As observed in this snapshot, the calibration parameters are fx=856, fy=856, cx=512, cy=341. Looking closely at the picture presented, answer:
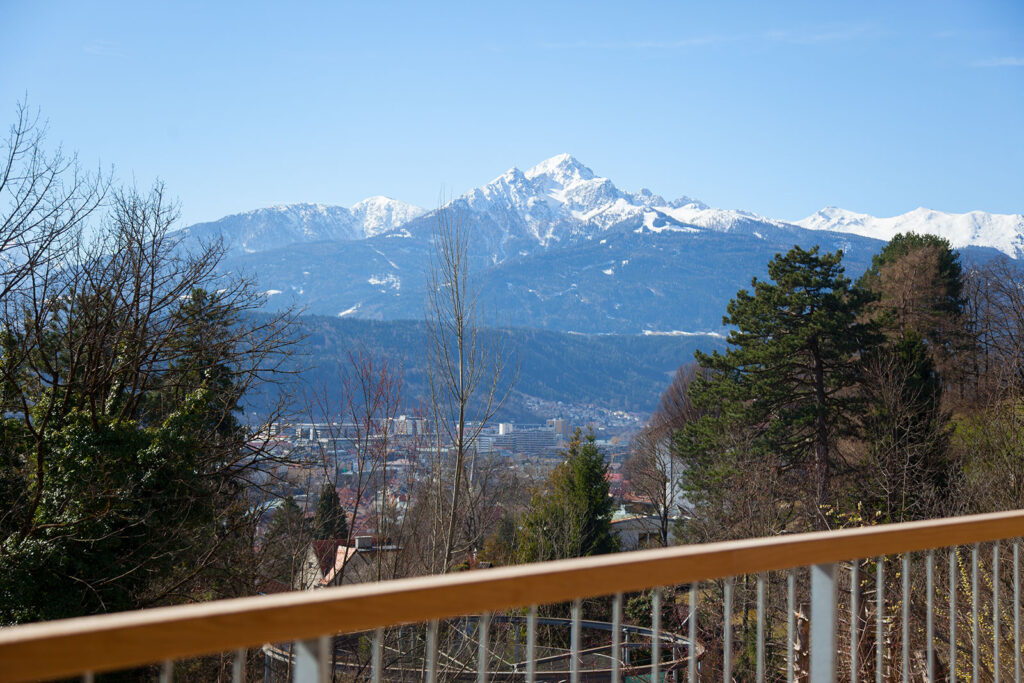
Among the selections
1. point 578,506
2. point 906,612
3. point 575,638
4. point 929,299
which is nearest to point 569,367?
point 929,299

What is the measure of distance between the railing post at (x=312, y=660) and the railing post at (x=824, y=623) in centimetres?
117

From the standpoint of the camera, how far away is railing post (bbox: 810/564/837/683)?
→ 1992 mm

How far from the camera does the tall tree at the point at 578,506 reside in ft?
71.7

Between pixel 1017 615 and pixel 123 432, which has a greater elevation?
pixel 1017 615

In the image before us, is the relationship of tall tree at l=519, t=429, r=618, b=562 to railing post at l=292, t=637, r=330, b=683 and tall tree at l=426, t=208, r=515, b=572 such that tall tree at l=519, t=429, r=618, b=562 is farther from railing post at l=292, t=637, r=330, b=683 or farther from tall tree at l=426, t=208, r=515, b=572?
railing post at l=292, t=637, r=330, b=683

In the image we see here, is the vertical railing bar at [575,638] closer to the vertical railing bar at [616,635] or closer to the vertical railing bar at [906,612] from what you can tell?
the vertical railing bar at [616,635]

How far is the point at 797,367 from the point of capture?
2805 cm

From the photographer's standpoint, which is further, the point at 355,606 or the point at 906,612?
the point at 906,612

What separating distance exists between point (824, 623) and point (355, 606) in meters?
1.20

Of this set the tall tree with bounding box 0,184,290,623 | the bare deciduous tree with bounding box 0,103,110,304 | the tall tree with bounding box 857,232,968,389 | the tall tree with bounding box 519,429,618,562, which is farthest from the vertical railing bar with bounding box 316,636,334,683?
the tall tree with bounding box 857,232,968,389

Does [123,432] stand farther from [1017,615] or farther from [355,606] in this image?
[355,606]

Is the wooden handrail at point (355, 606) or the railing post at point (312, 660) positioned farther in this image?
the railing post at point (312, 660)

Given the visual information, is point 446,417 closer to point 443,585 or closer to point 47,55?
point 443,585

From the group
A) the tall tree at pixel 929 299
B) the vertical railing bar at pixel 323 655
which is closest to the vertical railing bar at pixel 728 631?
the vertical railing bar at pixel 323 655
